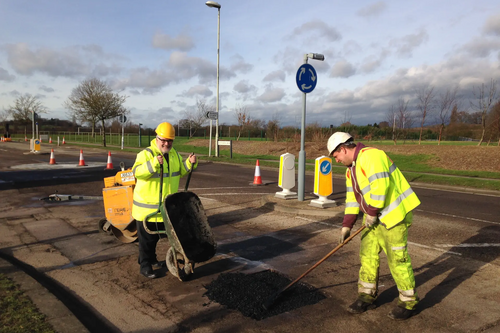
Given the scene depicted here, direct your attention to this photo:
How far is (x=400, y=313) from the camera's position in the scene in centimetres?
349

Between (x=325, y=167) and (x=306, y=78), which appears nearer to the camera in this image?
(x=325, y=167)

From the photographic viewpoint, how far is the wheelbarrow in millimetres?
4059

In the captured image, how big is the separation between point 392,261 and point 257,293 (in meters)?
1.37

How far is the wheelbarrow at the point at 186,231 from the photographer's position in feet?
13.3

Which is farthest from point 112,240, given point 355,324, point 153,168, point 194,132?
point 194,132

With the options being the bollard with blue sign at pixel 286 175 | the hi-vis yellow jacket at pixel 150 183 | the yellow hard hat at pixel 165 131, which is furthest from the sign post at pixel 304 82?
the yellow hard hat at pixel 165 131

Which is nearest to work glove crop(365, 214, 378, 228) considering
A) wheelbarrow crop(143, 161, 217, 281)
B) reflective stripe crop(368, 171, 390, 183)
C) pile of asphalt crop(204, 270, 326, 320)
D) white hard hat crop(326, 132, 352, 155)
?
reflective stripe crop(368, 171, 390, 183)

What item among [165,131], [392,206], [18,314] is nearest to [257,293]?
[392,206]

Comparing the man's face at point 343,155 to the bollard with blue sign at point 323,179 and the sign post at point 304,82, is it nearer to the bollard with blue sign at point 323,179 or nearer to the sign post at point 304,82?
the bollard with blue sign at point 323,179

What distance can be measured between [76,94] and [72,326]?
37463mm

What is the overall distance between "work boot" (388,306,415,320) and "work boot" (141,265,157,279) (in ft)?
8.48

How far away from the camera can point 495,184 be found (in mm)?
12508

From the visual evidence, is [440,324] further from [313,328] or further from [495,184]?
[495,184]

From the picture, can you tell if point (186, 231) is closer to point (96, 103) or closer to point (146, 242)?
point (146, 242)
